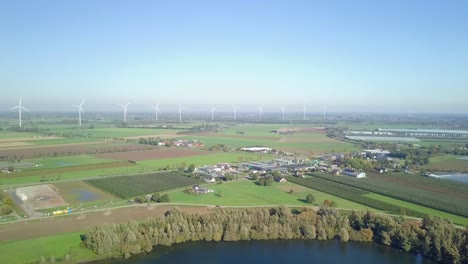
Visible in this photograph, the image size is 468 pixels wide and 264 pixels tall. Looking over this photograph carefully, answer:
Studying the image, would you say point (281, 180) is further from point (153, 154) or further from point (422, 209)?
point (153, 154)

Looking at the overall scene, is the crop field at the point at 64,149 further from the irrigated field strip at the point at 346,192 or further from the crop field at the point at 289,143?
the irrigated field strip at the point at 346,192

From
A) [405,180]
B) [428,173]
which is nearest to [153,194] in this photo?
[405,180]

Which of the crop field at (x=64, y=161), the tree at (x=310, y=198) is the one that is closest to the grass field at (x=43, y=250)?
the tree at (x=310, y=198)

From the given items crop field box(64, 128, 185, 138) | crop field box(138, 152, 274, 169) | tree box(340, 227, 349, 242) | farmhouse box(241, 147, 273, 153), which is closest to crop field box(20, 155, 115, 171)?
crop field box(138, 152, 274, 169)

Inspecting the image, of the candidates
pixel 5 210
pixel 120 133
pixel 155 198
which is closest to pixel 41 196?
pixel 5 210

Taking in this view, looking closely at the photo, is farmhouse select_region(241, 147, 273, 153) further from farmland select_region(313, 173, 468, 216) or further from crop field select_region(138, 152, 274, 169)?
farmland select_region(313, 173, 468, 216)

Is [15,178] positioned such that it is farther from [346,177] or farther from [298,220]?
[346,177]
